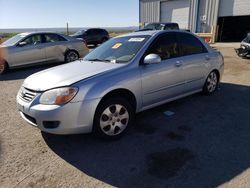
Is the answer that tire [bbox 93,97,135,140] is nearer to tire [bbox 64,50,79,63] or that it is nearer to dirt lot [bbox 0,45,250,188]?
dirt lot [bbox 0,45,250,188]

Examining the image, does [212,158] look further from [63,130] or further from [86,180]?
[63,130]

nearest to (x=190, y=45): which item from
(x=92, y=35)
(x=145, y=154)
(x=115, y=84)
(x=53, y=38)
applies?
(x=115, y=84)

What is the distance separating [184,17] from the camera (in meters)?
22.1

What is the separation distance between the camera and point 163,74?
4109 mm

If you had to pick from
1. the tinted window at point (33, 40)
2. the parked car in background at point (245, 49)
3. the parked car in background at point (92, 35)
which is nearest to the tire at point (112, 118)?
the tinted window at point (33, 40)

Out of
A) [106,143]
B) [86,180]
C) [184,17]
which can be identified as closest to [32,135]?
[106,143]

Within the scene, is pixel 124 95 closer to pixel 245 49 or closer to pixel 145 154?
pixel 145 154

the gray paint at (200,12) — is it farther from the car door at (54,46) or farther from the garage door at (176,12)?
the car door at (54,46)

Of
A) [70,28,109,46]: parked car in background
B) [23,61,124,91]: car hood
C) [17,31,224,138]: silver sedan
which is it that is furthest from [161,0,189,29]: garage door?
[23,61,124,91]: car hood

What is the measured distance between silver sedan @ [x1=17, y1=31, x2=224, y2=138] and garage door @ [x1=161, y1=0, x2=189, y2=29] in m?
18.4

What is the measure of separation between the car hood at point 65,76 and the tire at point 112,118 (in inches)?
19.6

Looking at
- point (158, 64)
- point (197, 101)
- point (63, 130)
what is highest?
point (158, 64)

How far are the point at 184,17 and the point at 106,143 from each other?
21.1m

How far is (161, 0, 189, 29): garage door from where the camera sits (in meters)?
21.9
